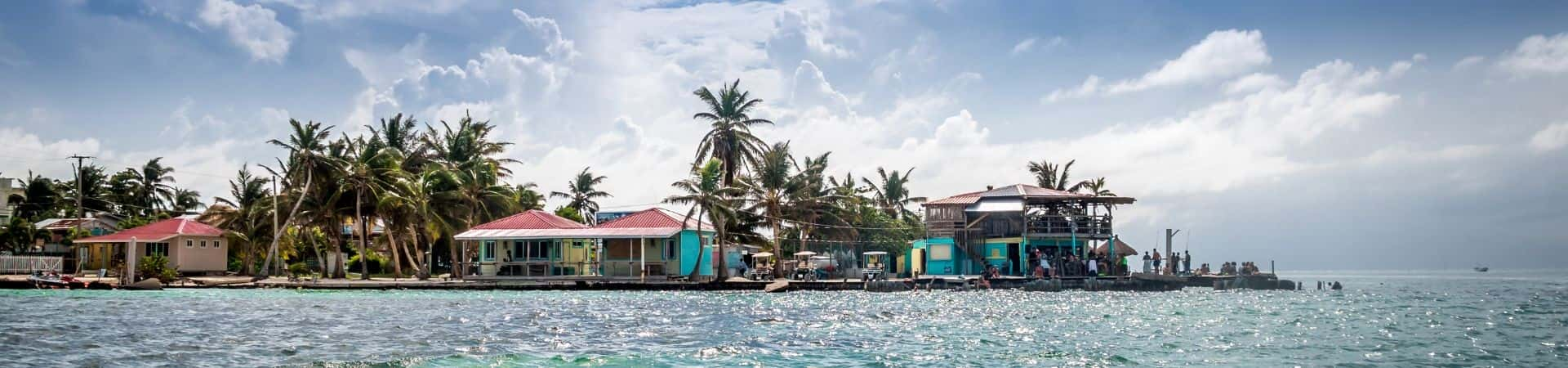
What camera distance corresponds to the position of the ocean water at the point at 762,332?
→ 59.7 ft

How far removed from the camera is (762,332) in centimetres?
2302

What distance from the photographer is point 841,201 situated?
54938mm

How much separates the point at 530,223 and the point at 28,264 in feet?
71.3

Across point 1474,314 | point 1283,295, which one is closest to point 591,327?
point 1474,314

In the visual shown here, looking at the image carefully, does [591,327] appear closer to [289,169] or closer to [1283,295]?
[1283,295]

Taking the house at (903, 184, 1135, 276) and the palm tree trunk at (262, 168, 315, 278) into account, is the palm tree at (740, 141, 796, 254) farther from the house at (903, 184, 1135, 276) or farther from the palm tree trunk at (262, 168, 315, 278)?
the palm tree trunk at (262, 168, 315, 278)

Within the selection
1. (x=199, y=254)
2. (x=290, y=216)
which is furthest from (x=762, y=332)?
(x=199, y=254)

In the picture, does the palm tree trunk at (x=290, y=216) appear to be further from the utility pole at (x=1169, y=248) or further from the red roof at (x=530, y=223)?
the utility pole at (x=1169, y=248)

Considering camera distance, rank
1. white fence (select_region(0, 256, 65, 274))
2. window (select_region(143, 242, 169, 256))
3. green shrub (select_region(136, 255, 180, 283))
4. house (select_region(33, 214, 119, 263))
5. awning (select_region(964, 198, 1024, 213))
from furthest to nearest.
Answer: 1. house (select_region(33, 214, 119, 263))
2. window (select_region(143, 242, 169, 256))
3. awning (select_region(964, 198, 1024, 213))
4. white fence (select_region(0, 256, 65, 274))
5. green shrub (select_region(136, 255, 180, 283))

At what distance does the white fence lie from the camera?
49219 mm

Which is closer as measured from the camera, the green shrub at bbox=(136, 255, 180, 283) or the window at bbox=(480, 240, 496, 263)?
the green shrub at bbox=(136, 255, 180, 283)

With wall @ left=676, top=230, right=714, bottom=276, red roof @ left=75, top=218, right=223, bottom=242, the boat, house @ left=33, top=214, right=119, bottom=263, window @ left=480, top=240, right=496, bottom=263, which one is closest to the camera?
the boat

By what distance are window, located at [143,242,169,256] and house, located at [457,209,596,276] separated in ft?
48.5

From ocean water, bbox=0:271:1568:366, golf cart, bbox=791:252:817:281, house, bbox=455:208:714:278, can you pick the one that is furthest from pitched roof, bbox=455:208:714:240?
ocean water, bbox=0:271:1568:366
